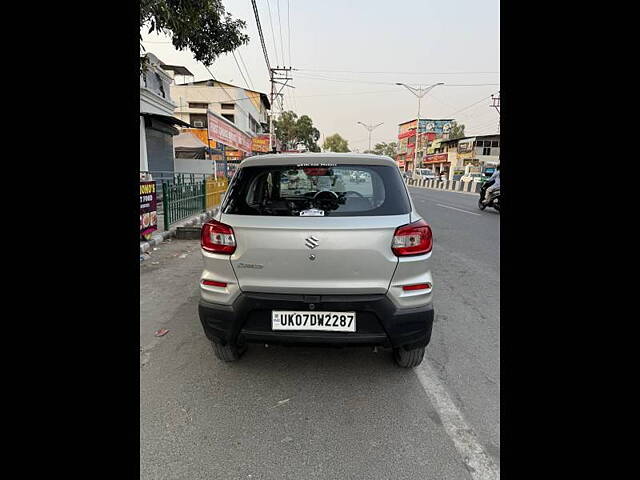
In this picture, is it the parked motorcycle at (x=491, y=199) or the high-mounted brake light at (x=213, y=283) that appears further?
the parked motorcycle at (x=491, y=199)

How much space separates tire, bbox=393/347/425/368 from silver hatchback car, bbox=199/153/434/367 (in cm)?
26

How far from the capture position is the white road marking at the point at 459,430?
1783mm

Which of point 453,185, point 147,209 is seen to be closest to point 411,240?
point 147,209

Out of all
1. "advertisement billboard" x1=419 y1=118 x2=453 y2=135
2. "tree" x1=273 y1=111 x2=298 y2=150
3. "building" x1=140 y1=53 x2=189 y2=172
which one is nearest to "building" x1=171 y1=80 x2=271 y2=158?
"tree" x1=273 y1=111 x2=298 y2=150

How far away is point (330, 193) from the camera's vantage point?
2.67 m

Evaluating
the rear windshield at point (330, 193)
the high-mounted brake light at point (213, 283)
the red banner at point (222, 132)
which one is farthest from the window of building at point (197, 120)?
the high-mounted brake light at point (213, 283)

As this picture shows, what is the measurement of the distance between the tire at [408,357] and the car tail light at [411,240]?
80cm

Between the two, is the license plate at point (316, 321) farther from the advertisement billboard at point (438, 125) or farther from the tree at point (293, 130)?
the advertisement billboard at point (438, 125)

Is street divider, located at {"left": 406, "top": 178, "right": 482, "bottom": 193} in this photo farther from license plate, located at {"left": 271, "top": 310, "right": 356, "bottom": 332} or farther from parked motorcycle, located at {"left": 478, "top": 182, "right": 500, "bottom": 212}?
license plate, located at {"left": 271, "top": 310, "right": 356, "bottom": 332}

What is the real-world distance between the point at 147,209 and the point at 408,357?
5891 millimetres
